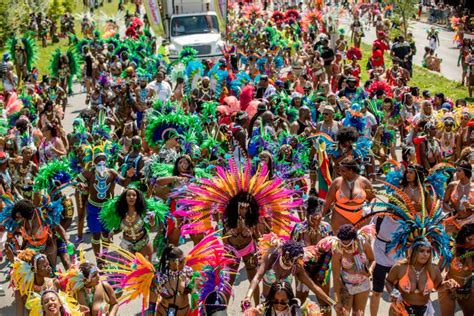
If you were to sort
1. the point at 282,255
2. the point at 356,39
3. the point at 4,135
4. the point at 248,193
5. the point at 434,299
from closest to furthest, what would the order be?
the point at 282,255
the point at 248,193
the point at 434,299
the point at 4,135
the point at 356,39

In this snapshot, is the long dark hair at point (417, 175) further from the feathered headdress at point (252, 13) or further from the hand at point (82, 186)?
the feathered headdress at point (252, 13)

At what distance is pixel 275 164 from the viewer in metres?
10.2

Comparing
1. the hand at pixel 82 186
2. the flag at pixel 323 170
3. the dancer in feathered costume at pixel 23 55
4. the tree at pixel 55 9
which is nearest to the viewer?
the hand at pixel 82 186

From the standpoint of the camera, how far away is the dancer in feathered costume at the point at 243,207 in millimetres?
7988

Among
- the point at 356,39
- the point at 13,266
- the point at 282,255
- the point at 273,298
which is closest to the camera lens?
the point at 273,298

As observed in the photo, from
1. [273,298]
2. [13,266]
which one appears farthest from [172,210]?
[273,298]

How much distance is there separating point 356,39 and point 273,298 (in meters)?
25.4

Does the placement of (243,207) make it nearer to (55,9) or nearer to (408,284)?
(408,284)

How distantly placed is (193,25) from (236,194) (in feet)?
58.9

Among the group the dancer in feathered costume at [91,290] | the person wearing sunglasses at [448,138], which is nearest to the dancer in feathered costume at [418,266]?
the dancer in feathered costume at [91,290]

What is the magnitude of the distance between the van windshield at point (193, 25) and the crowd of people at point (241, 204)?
8.47 m

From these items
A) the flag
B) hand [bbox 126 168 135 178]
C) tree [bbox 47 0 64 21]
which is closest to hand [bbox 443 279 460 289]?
the flag

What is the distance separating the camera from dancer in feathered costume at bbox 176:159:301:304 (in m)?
7.99

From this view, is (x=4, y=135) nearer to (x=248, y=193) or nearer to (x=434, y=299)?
(x=248, y=193)
